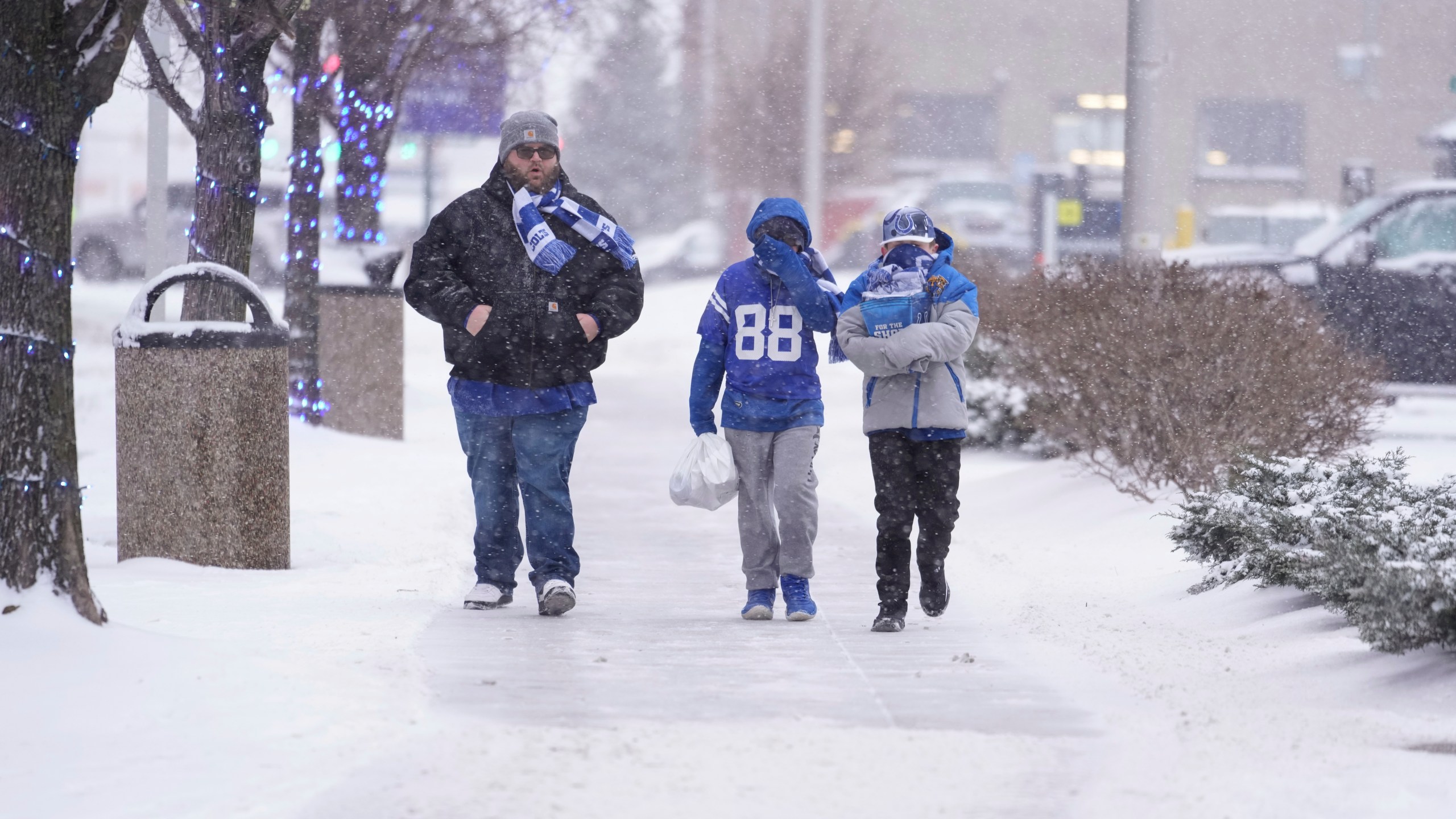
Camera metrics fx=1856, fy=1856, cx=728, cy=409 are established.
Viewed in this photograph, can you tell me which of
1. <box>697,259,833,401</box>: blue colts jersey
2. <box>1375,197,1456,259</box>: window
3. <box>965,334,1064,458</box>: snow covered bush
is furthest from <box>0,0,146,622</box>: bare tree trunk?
<box>1375,197,1456,259</box>: window

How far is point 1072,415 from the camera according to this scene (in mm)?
10125

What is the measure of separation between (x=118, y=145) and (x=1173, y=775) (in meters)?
37.4

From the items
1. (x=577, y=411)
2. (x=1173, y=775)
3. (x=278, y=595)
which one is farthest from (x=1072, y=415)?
(x=1173, y=775)

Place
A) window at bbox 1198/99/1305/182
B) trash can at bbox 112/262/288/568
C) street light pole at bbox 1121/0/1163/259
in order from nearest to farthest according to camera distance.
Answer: trash can at bbox 112/262/288/568 → street light pole at bbox 1121/0/1163/259 → window at bbox 1198/99/1305/182

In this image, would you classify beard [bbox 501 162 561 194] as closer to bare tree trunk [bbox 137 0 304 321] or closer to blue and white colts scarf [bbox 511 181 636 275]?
blue and white colts scarf [bbox 511 181 636 275]

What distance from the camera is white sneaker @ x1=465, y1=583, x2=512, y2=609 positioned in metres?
7.24

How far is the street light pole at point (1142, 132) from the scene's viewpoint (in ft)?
39.8

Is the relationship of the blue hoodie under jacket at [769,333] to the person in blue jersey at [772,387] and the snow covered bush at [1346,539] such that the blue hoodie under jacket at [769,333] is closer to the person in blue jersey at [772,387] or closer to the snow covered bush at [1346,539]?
the person in blue jersey at [772,387]

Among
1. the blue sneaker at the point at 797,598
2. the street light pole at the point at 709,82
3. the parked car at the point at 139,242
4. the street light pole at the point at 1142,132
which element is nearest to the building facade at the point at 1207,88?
the street light pole at the point at 709,82

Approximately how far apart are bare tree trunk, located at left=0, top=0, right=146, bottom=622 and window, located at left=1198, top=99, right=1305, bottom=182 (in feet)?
163

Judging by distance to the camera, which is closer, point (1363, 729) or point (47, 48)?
point (1363, 729)

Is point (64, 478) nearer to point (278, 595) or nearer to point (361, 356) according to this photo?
point (278, 595)

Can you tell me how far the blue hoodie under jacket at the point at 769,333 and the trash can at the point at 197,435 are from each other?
193cm

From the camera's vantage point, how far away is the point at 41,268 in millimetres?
5688
